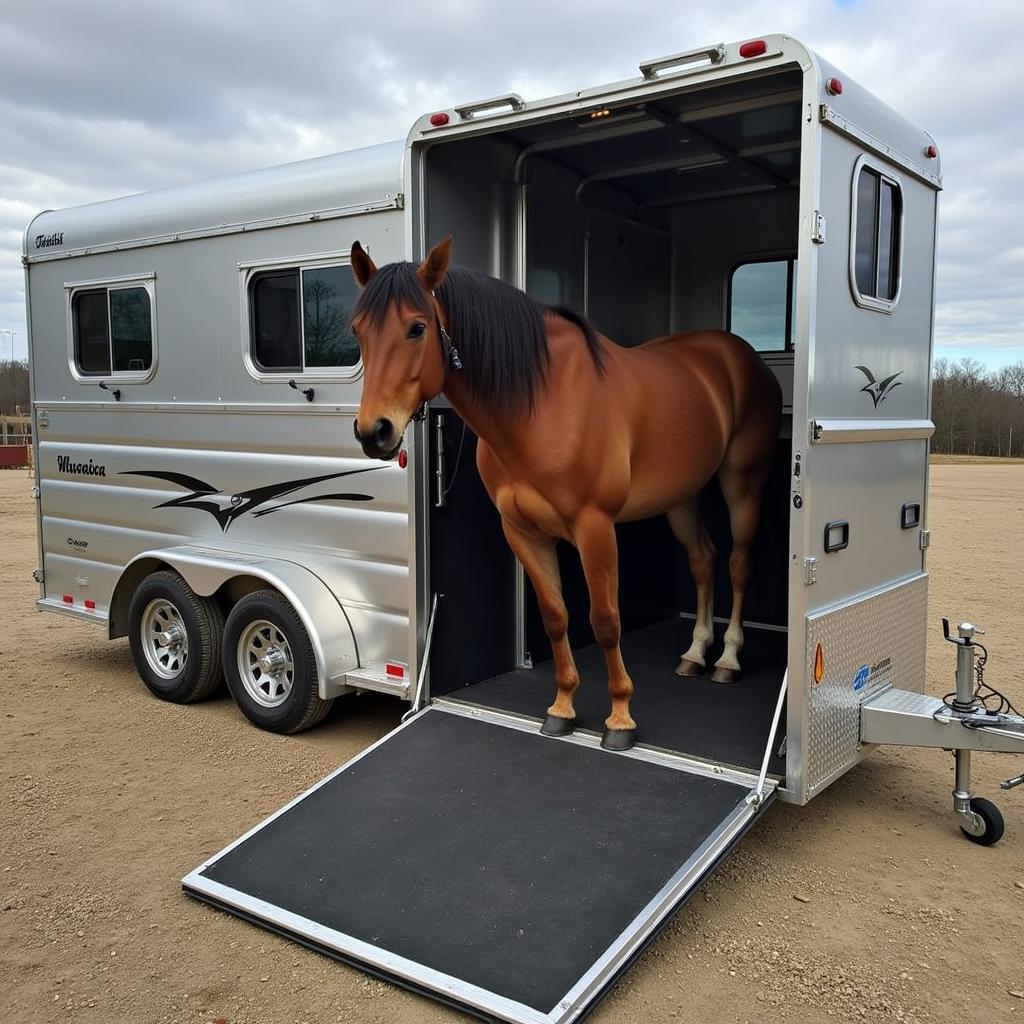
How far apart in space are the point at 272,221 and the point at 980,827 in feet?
13.3

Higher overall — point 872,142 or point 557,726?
point 872,142

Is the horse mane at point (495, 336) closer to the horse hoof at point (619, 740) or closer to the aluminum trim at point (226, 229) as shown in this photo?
the aluminum trim at point (226, 229)

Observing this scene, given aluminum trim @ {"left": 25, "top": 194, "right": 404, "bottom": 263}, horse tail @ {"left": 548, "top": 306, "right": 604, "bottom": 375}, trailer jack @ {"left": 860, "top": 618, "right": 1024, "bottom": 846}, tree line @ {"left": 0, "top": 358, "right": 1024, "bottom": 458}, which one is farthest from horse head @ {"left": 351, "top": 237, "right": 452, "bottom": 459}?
tree line @ {"left": 0, "top": 358, "right": 1024, "bottom": 458}

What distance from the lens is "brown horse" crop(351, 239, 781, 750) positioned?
10.5 ft

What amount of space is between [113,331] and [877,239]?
418 cm

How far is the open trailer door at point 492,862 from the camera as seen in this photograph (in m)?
2.61

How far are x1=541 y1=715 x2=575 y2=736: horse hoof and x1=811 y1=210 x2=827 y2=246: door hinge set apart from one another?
207 cm

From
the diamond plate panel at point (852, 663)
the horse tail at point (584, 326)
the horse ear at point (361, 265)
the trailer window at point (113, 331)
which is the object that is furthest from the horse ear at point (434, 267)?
the trailer window at point (113, 331)

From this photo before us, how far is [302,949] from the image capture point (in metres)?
2.90

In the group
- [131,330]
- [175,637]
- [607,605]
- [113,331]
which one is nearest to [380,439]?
[607,605]

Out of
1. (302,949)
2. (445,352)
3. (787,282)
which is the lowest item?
(302,949)

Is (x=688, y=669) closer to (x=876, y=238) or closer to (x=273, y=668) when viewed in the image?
(x=273, y=668)

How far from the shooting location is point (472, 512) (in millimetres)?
4418

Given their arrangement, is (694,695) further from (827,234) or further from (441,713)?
(827,234)
